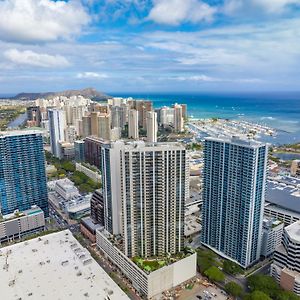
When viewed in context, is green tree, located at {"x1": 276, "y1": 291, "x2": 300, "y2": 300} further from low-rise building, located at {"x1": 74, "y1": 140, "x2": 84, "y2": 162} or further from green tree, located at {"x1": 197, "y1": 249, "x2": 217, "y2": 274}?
low-rise building, located at {"x1": 74, "y1": 140, "x2": 84, "y2": 162}

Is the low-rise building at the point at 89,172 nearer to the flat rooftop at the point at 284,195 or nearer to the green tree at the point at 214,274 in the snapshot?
the flat rooftop at the point at 284,195

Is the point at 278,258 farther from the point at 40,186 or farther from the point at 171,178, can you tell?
the point at 40,186

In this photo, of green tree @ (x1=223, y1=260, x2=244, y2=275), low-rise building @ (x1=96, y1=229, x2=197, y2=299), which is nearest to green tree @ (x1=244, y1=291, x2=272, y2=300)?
green tree @ (x1=223, y1=260, x2=244, y2=275)

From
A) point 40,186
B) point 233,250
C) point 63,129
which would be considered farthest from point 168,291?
point 63,129

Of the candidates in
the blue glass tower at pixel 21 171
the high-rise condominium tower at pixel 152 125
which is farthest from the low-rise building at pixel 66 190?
the high-rise condominium tower at pixel 152 125

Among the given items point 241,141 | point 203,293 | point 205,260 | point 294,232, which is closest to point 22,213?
point 205,260
